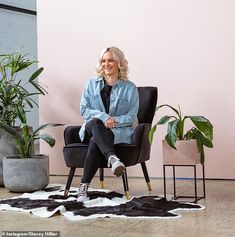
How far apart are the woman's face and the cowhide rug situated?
96cm

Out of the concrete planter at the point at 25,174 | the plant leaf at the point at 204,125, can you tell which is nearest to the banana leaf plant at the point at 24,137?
the concrete planter at the point at 25,174

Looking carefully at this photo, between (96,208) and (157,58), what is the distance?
2.04 meters

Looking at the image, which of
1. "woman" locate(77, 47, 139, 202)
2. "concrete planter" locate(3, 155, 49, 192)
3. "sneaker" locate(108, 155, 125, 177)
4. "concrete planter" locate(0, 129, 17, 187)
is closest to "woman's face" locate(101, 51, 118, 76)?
"woman" locate(77, 47, 139, 202)

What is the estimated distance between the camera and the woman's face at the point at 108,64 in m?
4.33

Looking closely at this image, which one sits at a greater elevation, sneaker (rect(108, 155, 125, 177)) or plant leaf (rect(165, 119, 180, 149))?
plant leaf (rect(165, 119, 180, 149))

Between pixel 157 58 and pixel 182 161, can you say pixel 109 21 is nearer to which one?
pixel 157 58

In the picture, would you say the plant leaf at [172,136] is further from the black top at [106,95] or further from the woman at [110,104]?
the black top at [106,95]

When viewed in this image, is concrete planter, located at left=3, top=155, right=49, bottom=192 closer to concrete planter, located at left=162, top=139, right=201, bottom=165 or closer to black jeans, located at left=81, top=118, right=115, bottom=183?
black jeans, located at left=81, top=118, right=115, bottom=183

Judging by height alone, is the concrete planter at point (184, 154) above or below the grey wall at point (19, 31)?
below

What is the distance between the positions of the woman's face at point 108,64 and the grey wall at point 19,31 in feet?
9.27

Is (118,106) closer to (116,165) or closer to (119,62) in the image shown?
(119,62)

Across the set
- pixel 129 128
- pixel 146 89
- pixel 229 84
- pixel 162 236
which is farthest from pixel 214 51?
pixel 162 236

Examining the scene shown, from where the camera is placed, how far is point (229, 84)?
4.96m

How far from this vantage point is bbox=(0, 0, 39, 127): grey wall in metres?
7.15
